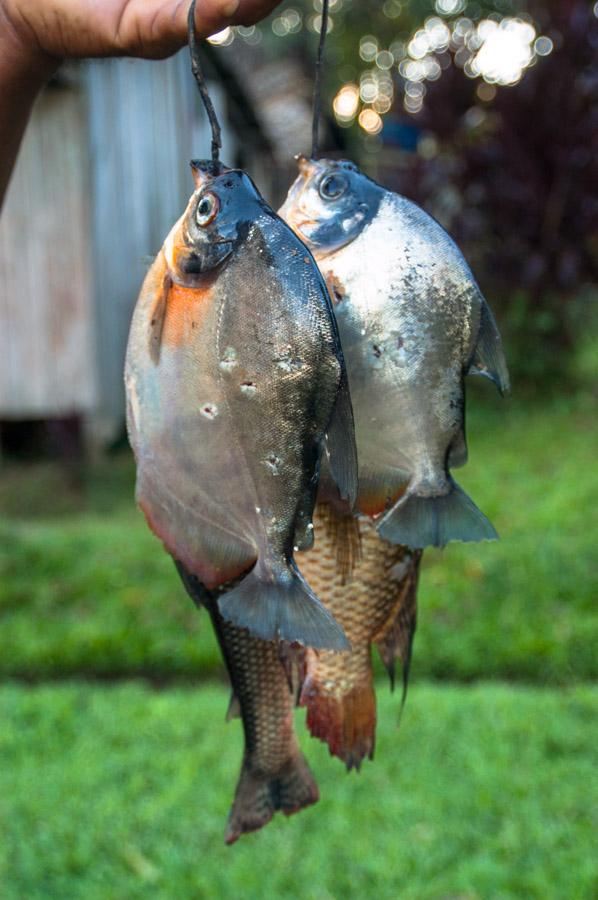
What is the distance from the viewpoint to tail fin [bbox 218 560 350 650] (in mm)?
1106

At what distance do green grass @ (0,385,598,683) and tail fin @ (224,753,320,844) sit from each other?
329cm

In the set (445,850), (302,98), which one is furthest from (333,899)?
(302,98)

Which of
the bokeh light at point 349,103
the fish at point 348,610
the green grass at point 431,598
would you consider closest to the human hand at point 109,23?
the fish at point 348,610

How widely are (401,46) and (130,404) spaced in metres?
20.6

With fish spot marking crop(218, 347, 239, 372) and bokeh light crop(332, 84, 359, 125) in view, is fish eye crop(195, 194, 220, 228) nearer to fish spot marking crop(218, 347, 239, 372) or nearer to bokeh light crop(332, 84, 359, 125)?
fish spot marking crop(218, 347, 239, 372)

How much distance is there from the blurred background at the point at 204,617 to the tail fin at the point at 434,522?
731 mm

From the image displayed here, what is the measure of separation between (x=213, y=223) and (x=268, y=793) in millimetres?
928

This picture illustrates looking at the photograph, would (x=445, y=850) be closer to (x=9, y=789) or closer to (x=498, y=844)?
(x=498, y=844)

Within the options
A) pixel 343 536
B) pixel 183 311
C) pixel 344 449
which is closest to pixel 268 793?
pixel 343 536

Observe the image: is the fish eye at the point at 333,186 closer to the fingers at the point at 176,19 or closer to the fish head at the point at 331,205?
the fish head at the point at 331,205

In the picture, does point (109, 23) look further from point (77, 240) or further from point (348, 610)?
point (77, 240)

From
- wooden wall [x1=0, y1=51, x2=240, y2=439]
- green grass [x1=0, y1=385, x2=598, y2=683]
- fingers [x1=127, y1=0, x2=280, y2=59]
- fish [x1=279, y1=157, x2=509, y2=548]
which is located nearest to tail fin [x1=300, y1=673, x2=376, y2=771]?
fish [x1=279, y1=157, x2=509, y2=548]

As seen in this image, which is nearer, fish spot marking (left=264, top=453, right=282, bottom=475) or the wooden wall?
fish spot marking (left=264, top=453, right=282, bottom=475)

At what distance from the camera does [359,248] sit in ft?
4.29
